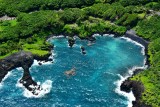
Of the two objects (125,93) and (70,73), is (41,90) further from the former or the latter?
(125,93)

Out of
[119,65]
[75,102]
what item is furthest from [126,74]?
[75,102]

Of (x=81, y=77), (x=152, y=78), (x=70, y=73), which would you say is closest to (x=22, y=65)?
(x=70, y=73)

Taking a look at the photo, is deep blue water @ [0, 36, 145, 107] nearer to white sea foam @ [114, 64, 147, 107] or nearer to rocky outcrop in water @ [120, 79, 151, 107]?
white sea foam @ [114, 64, 147, 107]

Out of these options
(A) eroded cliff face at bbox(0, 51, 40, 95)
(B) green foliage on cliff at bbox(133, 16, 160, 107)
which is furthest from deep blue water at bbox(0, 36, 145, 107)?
(B) green foliage on cliff at bbox(133, 16, 160, 107)

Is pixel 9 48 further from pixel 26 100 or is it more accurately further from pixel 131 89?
pixel 131 89

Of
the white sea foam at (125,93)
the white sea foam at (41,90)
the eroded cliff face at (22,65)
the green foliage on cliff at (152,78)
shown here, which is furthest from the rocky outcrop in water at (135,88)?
the eroded cliff face at (22,65)
